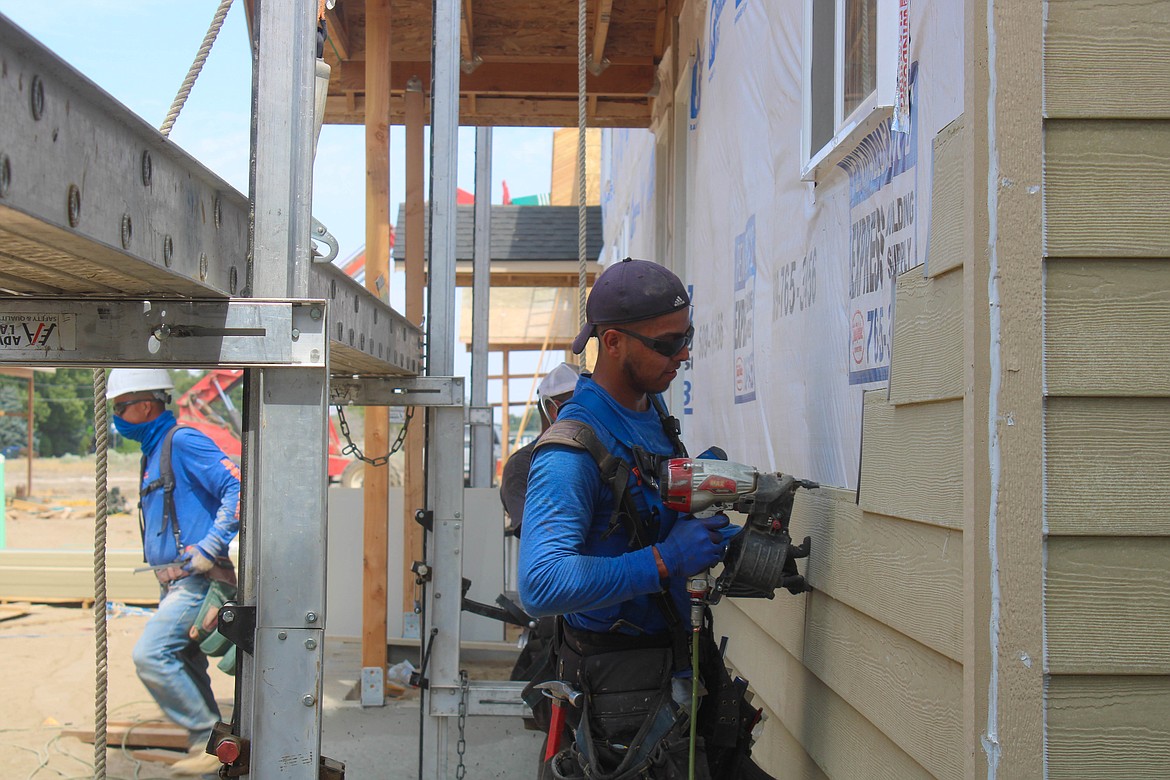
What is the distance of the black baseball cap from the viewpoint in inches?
95.5

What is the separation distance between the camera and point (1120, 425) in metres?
1.57

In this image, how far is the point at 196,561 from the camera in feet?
18.0

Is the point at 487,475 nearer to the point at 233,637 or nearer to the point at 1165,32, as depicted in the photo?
the point at 233,637

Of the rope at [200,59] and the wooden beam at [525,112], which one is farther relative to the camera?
the wooden beam at [525,112]

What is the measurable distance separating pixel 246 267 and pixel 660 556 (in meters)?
1.07

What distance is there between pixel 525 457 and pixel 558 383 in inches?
15.3

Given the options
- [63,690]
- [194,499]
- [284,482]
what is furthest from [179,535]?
[284,482]

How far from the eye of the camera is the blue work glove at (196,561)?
18.0ft

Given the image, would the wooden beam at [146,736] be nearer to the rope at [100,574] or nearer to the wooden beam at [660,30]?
A: the rope at [100,574]

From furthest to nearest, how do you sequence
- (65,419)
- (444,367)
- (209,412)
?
(65,419), (209,412), (444,367)

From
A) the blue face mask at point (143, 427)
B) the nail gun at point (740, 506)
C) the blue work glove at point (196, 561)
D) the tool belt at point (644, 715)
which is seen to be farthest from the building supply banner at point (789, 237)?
the blue face mask at point (143, 427)

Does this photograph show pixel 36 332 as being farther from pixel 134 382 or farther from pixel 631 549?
pixel 134 382

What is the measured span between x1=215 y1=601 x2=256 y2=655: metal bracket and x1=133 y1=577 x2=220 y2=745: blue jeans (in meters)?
3.95

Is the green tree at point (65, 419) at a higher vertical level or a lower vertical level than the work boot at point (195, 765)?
higher
